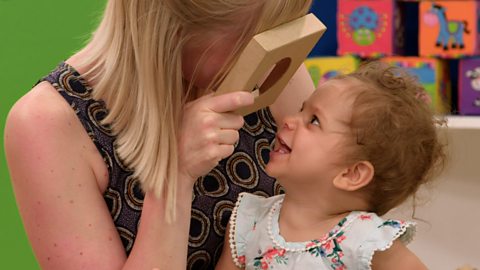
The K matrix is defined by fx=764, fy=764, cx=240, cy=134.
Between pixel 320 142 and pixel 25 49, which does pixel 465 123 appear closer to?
pixel 320 142

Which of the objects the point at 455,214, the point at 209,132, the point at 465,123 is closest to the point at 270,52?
the point at 209,132

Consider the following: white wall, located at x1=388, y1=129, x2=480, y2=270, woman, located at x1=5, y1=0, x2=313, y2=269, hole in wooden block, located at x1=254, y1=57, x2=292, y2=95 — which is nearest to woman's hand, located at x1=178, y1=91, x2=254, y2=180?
woman, located at x1=5, y1=0, x2=313, y2=269

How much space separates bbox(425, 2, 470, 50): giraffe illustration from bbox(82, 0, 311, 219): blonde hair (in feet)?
2.82

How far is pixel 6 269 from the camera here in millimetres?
1923

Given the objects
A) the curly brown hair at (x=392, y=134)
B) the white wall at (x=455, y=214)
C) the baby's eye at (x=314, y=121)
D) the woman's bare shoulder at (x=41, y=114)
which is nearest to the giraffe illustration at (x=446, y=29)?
the white wall at (x=455, y=214)

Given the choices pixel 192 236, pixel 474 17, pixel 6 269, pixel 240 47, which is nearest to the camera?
pixel 240 47

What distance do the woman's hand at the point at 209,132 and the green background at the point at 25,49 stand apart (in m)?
0.95

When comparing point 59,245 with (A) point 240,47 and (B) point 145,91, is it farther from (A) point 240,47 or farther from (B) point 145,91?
(A) point 240,47

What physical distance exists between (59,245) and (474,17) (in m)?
1.15

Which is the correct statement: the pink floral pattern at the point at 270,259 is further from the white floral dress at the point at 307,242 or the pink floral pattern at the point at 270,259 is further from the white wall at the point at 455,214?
the white wall at the point at 455,214

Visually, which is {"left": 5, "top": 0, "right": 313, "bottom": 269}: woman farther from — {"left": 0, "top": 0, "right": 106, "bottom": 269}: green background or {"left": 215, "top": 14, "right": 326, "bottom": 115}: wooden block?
{"left": 0, "top": 0, "right": 106, "bottom": 269}: green background

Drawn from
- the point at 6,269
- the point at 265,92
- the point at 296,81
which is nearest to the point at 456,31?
the point at 296,81

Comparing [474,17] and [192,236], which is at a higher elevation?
[474,17]

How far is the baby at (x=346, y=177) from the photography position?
1026 millimetres
